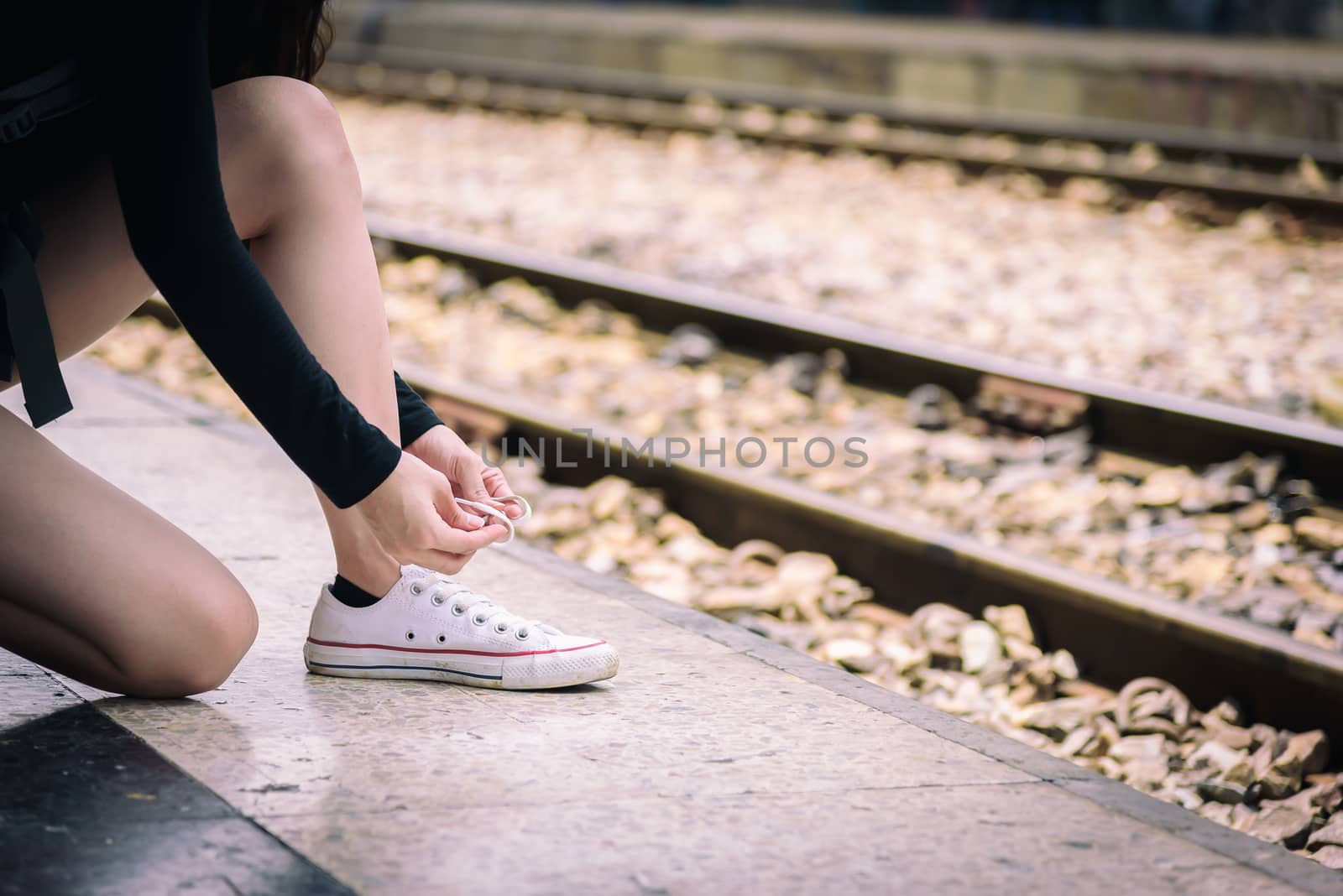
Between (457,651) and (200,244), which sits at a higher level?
(200,244)

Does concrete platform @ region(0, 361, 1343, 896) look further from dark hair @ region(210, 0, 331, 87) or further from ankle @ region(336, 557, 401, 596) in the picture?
dark hair @ region(210, 0, 331, 87)

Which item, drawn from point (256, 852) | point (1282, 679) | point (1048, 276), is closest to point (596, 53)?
point (1048, 276)

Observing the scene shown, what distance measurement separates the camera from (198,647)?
93.3 inches

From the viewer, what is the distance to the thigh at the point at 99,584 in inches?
87.4

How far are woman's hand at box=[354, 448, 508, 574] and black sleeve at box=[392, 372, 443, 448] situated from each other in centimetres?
40

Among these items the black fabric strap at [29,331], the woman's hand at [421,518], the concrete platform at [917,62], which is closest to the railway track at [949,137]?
the concrete platform at [917,62]

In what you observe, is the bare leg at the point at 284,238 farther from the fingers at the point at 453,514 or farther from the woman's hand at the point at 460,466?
the fingers at the point at 453,514

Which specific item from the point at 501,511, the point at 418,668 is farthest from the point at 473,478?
the point at 418,668

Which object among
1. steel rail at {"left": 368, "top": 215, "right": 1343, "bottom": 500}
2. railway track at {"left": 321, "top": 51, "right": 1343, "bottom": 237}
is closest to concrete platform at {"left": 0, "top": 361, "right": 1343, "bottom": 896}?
steel rail at {"left": 368, "top": 215, "right": 1343, "bottom": 500}

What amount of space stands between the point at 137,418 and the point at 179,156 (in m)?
2.78

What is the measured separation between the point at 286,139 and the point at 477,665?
898 mm

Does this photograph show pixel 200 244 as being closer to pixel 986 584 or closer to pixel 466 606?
pixel 466 606

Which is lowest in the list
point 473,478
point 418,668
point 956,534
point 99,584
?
point 956,534

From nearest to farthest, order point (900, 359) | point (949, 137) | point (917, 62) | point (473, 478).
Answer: point (473, 478) < point (900, 359) < point (949, 137) < point (917, 62)
